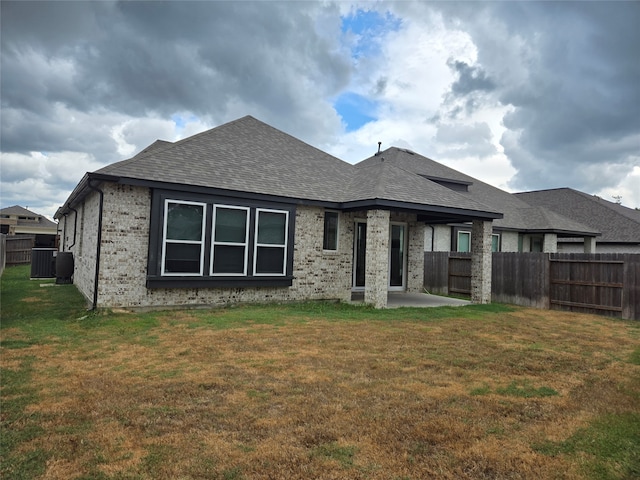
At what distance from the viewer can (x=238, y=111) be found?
Result: 776 inches

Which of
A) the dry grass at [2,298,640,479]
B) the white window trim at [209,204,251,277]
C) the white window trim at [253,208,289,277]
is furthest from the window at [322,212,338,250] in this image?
the dry grass at [2,298,640,479]

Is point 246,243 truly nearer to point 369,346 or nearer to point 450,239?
point 369,346

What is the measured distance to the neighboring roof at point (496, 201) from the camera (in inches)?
801

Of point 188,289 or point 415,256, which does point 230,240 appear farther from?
point 415,256

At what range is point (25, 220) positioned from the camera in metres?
52.9

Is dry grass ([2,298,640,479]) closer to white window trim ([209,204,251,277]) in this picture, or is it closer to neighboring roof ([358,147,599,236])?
white window trim ([209,204,251,277])

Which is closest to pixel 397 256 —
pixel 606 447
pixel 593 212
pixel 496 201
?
pixel 496 201

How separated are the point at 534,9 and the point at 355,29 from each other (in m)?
5.33

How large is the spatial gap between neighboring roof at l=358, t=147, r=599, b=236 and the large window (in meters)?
10.2

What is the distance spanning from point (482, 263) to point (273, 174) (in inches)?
288

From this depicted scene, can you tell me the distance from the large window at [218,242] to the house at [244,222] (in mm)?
26

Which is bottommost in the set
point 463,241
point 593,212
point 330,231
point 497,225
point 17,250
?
point 17,250

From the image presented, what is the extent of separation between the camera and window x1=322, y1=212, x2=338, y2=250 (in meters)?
12.4

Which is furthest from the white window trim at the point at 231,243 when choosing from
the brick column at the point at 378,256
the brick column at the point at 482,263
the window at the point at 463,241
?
the window at the point at 463,241
